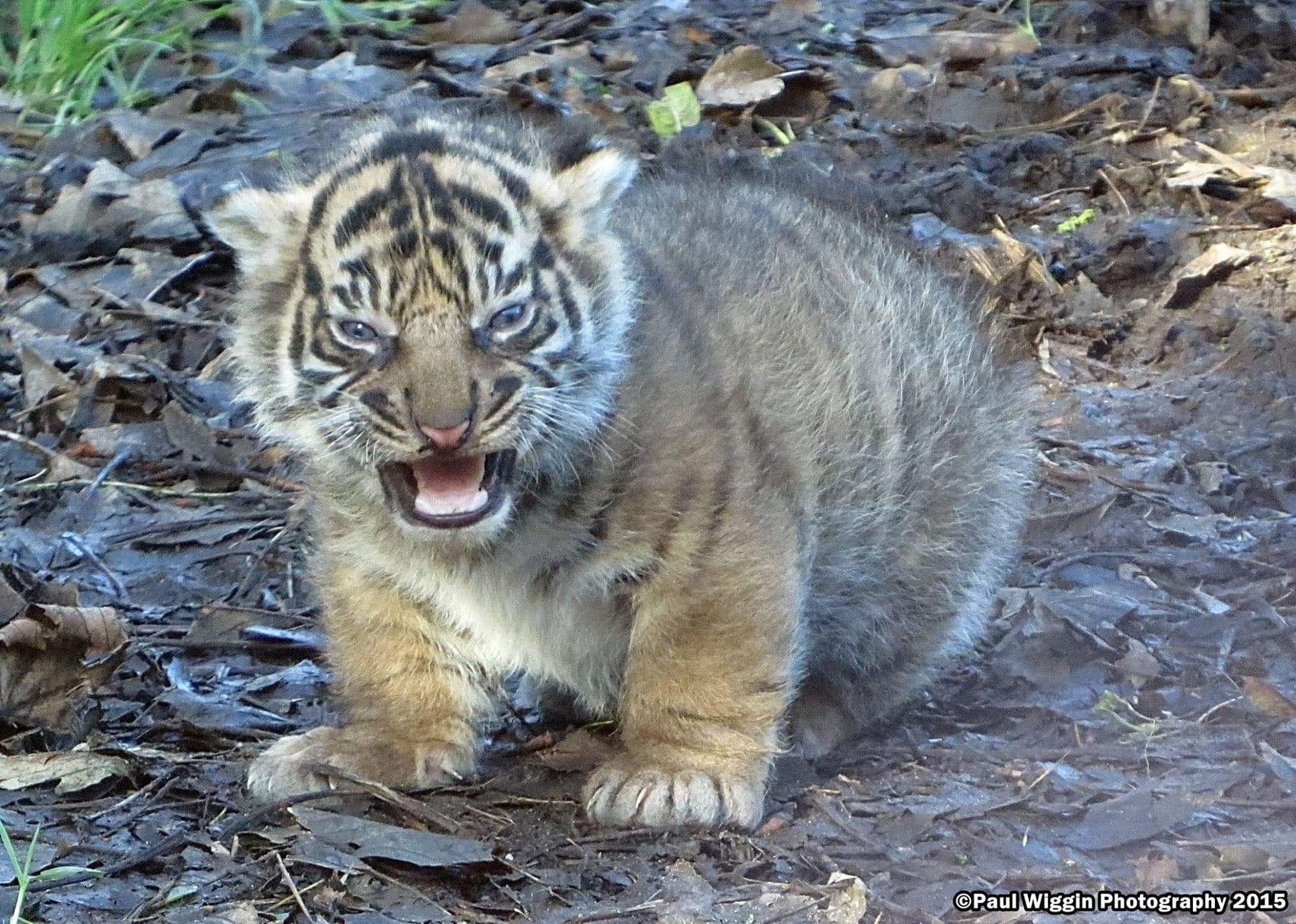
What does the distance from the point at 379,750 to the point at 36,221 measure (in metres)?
4.18

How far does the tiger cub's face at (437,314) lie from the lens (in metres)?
3.87

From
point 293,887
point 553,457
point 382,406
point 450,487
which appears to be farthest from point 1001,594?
point 293,887

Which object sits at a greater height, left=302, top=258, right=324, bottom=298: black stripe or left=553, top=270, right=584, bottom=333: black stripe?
left=302, top=258, right=324, bottom=298: black stripe

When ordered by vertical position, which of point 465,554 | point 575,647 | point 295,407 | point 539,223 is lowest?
point 575,647

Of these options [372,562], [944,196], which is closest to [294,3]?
[944,196]

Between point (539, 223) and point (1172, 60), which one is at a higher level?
point (539, 223)

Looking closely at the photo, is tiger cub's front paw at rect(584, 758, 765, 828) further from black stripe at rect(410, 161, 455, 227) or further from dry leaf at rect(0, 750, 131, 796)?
black stripe at rect(410, 161, 455, 227)

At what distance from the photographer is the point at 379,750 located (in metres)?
4.48

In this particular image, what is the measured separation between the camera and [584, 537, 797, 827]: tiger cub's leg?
4.21m

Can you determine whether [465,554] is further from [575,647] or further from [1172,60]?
[1172,60]

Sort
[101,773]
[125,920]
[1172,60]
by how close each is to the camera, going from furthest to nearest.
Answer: [1172,60] → [101,773] → [125,920]

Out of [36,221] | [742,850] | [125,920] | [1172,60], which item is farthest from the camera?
[1172,60]

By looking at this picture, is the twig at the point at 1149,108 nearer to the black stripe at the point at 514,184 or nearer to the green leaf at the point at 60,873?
the black stripe at the point at 514,184

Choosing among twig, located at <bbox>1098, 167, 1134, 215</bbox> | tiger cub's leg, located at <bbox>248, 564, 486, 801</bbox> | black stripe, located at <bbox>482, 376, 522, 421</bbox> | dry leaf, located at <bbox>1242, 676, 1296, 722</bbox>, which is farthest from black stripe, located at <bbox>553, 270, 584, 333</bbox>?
twig, located at <bbox>1098, 167, 1134, 215</bbox>
